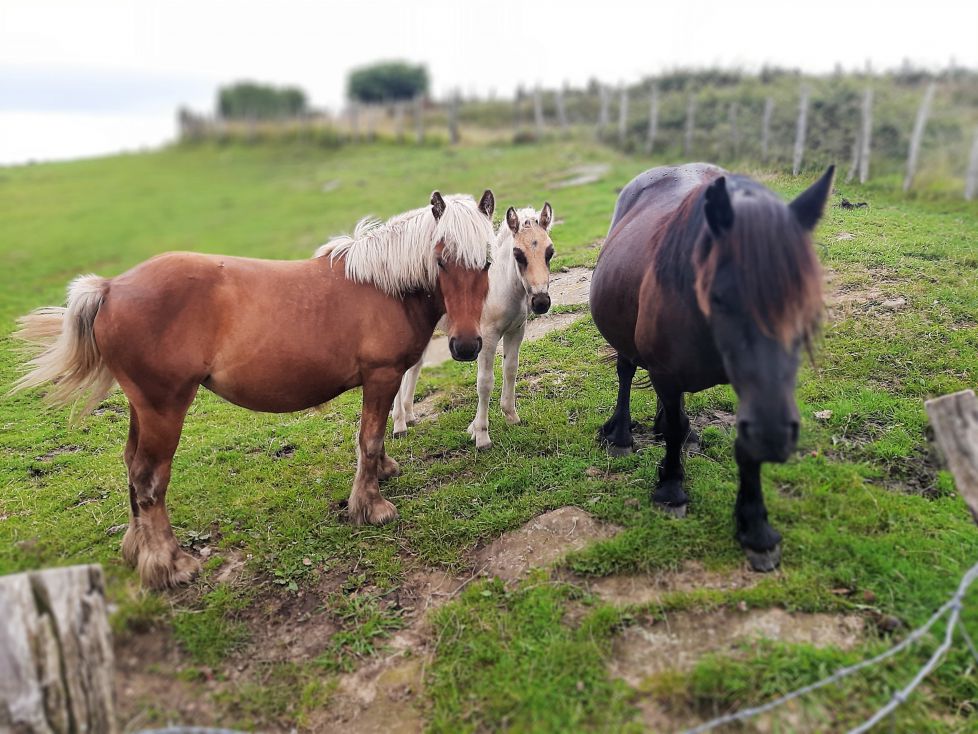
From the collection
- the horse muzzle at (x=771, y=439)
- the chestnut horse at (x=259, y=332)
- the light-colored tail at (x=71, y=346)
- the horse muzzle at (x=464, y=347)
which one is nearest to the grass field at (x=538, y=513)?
the chestnut horse at (x=259, y=332)

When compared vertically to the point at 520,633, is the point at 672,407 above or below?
above

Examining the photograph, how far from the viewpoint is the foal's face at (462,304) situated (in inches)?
159

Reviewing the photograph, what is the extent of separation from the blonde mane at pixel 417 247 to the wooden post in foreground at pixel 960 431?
2597mm

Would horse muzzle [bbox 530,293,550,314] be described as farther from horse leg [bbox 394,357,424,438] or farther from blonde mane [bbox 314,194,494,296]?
horse leg [bbox 394,357,424,438]

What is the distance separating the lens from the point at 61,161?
1499 inches

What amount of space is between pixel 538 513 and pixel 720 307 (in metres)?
1.98

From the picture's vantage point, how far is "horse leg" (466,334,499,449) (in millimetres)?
5422

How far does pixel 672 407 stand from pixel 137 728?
129 inches

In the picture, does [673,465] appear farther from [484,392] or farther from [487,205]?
[487,205]

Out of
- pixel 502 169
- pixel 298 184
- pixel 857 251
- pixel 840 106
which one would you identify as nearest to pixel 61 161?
pixel 298 184

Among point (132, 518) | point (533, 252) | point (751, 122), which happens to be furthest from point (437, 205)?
point (751, 122)

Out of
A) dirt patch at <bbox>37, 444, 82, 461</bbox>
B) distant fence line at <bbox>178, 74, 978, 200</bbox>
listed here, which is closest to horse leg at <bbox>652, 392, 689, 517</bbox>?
distant fence line at <bbox>178, 74, 978, 200</bbox>

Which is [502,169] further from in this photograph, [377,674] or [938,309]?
[377,674]

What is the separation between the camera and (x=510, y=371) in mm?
5648
